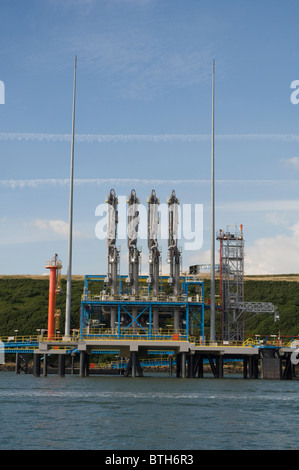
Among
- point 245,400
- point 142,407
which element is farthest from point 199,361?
point 142,407

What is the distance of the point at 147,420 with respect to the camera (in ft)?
119

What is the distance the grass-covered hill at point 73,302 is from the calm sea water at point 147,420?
250 ft

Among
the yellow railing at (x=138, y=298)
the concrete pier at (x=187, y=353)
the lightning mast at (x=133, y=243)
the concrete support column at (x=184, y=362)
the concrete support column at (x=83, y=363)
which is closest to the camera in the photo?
the concrete support column at (x=184, y=362)

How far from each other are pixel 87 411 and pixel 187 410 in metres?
6.02

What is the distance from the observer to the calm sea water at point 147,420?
29359 mm

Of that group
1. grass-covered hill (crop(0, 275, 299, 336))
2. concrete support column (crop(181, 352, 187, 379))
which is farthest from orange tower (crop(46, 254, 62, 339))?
grass-covered hill (crop(0, 275, 299, 336))

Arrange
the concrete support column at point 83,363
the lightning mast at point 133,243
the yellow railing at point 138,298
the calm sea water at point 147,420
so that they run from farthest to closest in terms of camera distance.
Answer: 1. the lightning mast at point 133,243
2. the concrete support column at point 83,363
3. the yellow railing at point 138,298
4. the calm sea water at point 147,420

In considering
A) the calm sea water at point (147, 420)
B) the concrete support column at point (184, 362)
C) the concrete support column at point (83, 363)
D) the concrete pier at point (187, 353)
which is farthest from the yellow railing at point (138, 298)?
the calm sea water at point (147, 420)

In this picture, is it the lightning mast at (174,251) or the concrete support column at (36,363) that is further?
the concrete support column at (36,363)

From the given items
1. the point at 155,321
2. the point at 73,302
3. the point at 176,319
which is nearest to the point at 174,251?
the point at 176,319

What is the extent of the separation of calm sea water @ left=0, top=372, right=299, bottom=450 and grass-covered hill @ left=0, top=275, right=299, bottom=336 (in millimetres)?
76324

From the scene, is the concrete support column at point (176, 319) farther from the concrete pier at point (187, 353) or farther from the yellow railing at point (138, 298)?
the concrete pier at point (187, 353)

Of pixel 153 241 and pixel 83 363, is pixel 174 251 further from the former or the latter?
pixel 83 363

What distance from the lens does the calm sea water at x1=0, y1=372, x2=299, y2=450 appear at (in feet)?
96.3
